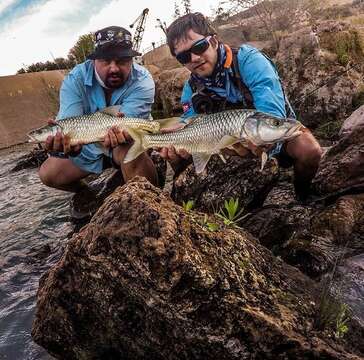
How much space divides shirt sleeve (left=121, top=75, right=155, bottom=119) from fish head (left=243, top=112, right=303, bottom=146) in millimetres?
Answer: 2580

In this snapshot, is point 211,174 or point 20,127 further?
point 20,127

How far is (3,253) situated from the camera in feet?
19.2

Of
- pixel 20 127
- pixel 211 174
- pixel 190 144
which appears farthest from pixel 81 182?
pixel 20 127

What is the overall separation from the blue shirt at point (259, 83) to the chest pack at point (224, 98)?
0.15ft

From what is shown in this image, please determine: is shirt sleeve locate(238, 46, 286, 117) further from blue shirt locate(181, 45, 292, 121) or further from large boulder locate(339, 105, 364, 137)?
large boulder locate(339, 105, 364, 137)

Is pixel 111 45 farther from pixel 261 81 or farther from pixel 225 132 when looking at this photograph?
pixel 225 132

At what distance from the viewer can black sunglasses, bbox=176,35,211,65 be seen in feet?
15.7

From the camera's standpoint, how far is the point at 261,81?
4.73 meters

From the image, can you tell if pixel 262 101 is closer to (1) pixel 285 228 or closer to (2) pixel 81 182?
(1) pixel 285 228

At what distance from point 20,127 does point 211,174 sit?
17983 mm

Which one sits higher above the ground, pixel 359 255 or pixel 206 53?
pixel 206 53

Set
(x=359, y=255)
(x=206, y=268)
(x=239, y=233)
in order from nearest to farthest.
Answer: (x=206, y=268)
(x=239, y=233)
(x=359, y=255)

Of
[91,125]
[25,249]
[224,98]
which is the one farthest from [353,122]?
[25,249]

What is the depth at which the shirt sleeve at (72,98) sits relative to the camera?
246 inches
